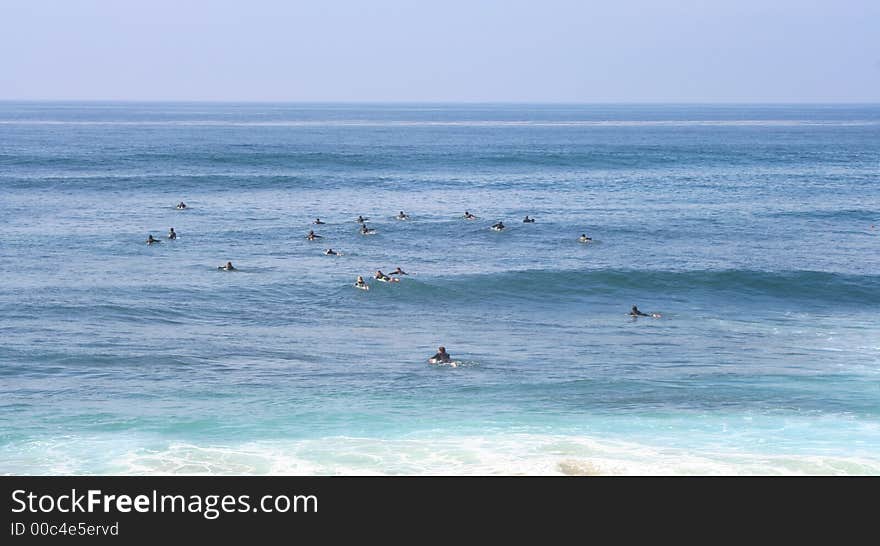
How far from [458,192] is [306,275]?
1443 inches

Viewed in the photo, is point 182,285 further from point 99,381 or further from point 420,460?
point 420,460

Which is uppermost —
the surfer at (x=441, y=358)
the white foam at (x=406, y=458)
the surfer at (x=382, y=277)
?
the surfer at (x=382, y=277)

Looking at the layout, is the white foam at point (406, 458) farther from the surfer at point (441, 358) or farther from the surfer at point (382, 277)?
the surfer at point (382, 277)

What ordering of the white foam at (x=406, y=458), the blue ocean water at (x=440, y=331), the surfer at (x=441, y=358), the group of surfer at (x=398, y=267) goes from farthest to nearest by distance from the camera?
the group of surfer at (x=398, y=267)
the surfer at (x=441, y=358)
the blue ocean water at (x=440, y=331)
the white foam at (x=406, y=458)

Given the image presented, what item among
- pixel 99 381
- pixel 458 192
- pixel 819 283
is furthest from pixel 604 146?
pixel 99 381

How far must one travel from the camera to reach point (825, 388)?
31.1 metres

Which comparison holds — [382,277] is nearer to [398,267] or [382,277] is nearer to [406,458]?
[398,267]

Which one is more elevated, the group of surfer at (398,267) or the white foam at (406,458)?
the group of surfer at (398,267)

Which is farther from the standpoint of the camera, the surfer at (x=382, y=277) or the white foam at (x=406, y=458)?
the surfer at (x=382, y=277)

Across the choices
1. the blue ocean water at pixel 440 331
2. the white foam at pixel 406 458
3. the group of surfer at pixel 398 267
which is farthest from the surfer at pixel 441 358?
the white foam at pixel 406 458

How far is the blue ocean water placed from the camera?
85.6ft

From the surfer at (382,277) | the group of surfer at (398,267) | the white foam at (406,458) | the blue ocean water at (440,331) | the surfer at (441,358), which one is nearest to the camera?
the white foam at (406,458)

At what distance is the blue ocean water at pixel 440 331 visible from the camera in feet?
85.6

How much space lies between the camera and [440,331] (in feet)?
129
